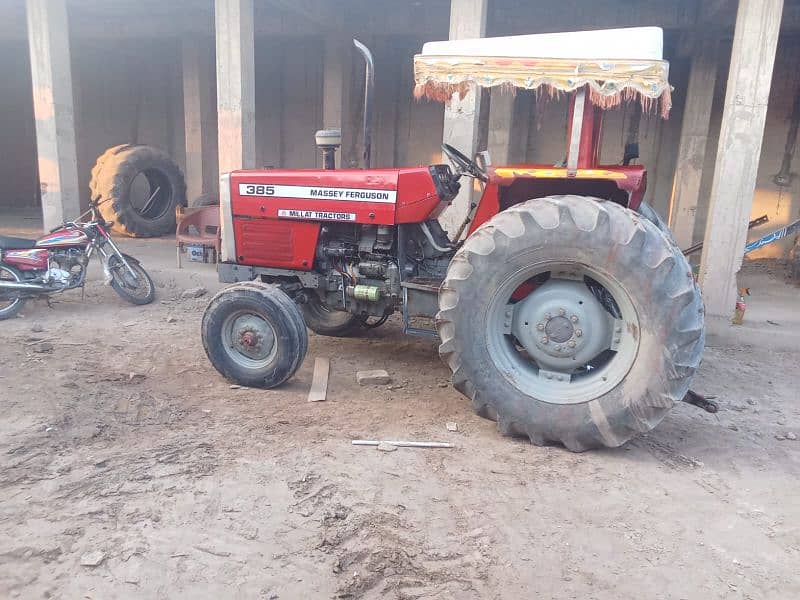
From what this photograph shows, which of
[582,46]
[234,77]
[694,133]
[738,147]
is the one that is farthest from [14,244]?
[694,133]

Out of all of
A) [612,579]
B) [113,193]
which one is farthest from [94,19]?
[612,579]

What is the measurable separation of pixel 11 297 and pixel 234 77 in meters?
3.40

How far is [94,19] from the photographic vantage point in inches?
489

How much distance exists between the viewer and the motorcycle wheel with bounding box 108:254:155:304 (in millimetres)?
6785

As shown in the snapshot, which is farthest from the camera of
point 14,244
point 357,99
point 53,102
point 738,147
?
point 357,99

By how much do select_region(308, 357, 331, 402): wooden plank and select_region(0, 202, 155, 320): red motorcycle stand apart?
9.52ft

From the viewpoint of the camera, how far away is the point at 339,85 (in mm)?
11711

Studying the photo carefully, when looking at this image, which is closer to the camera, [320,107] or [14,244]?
[14,244]

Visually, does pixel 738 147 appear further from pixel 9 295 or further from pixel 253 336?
pixel 9 295

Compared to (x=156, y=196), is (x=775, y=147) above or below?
above

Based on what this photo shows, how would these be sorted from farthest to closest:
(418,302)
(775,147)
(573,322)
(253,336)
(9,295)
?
(775,147) < (9,295) < (418,302) < (253,336) < (573,322)

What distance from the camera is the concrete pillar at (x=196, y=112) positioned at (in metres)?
12.1

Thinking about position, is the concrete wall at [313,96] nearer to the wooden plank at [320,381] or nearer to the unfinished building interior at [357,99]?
the unfinished building interior at [357,99]

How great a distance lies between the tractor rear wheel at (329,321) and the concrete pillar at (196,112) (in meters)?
7.56
